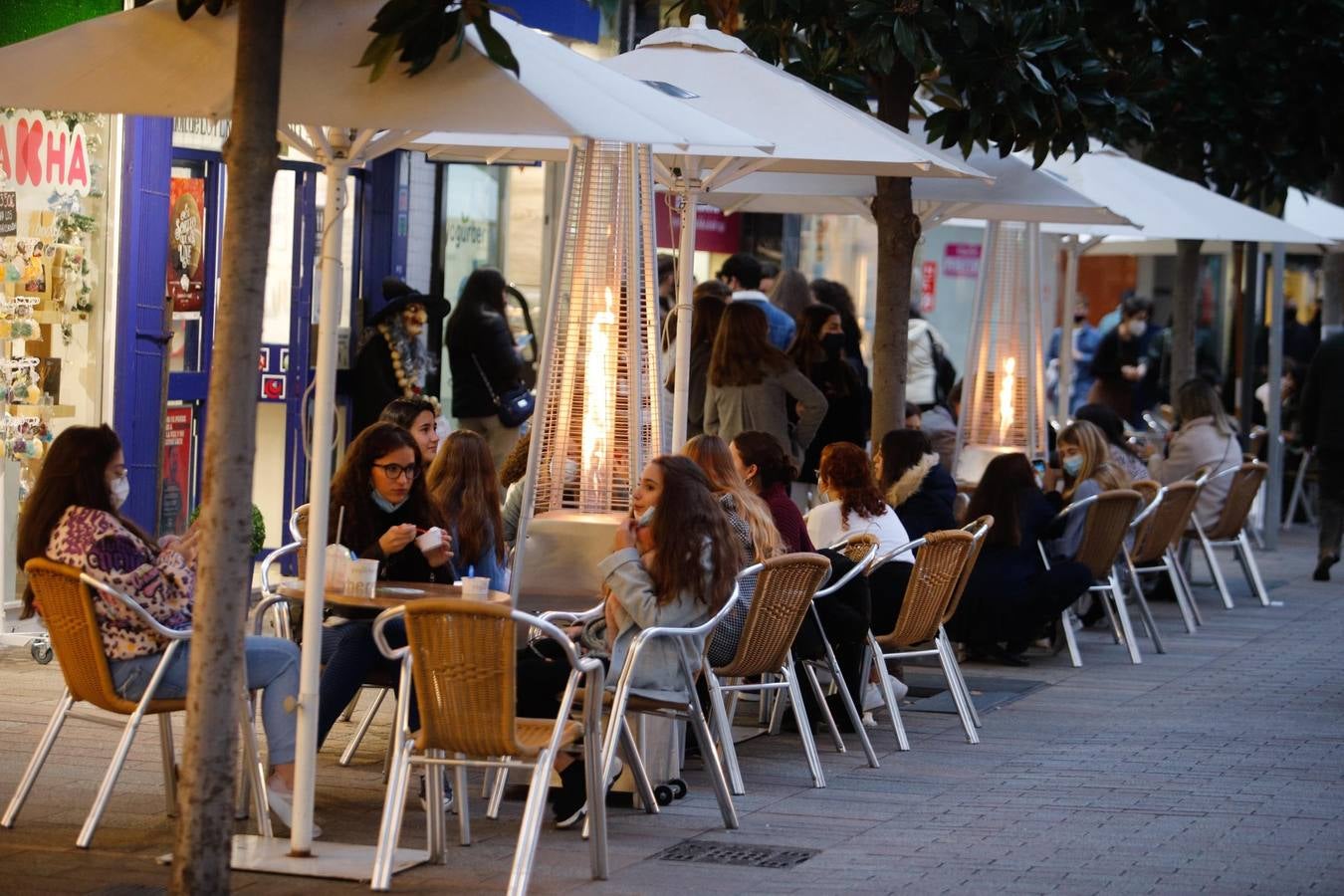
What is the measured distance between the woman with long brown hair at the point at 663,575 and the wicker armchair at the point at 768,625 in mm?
499

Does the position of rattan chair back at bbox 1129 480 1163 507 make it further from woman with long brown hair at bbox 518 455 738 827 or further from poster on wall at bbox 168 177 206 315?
woman with long brown hair at bbox 518 455 738 827

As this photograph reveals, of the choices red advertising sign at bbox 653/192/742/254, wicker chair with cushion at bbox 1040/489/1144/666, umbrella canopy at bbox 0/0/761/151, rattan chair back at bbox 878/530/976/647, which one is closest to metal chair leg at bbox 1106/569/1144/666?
→ wicker chair with cushion at bbox 1040/489/1144/666

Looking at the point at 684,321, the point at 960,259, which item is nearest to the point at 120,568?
the point at 684,321

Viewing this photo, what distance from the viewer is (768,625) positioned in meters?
7.94

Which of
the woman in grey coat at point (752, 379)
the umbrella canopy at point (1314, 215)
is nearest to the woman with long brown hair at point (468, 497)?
the woman in grey coat at point (752, 379)

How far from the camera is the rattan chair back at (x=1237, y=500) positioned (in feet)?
47.8

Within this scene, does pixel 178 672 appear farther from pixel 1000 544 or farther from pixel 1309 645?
pixel 1309 645

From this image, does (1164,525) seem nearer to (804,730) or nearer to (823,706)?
(823,706)

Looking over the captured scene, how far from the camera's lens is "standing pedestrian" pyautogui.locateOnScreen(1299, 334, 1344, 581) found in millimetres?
16453

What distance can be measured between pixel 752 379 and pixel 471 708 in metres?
6.08

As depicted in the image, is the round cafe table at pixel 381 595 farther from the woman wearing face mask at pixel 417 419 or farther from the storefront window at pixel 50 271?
the storefront window at pixel 50 271

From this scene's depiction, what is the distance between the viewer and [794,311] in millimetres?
14836

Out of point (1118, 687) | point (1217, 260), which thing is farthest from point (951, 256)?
point (1118, 687)

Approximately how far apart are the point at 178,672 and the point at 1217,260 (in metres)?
30.1
